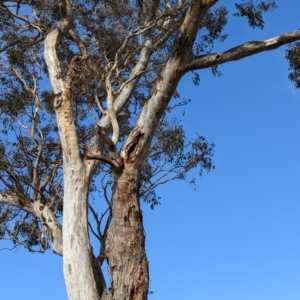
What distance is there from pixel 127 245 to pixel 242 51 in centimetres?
279

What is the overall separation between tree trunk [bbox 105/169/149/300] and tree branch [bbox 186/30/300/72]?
1657 millimetres

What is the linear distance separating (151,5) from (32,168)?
10.8 feet

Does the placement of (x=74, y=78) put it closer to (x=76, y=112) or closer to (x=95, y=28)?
(x=76, y=112)

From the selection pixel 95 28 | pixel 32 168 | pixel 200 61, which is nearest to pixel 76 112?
pixel 32 168

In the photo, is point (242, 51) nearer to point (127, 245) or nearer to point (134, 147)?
point (134, 147)

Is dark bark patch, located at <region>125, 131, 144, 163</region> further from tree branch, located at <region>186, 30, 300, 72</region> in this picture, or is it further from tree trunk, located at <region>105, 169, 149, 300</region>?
tree branch, located at <region>186, 30, 300, 72</region>

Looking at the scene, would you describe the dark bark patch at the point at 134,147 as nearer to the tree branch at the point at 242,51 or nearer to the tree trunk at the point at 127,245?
the tree trunk at the point at 127,245

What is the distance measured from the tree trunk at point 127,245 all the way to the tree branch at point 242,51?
1.66m

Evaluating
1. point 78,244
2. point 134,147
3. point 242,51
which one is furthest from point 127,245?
point 242,51

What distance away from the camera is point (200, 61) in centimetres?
873

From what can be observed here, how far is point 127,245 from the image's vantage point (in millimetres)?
8008

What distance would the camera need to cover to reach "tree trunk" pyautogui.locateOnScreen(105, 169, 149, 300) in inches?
310

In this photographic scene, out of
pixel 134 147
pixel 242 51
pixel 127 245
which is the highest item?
pixel 242 51

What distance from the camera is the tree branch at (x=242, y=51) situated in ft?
28.1
